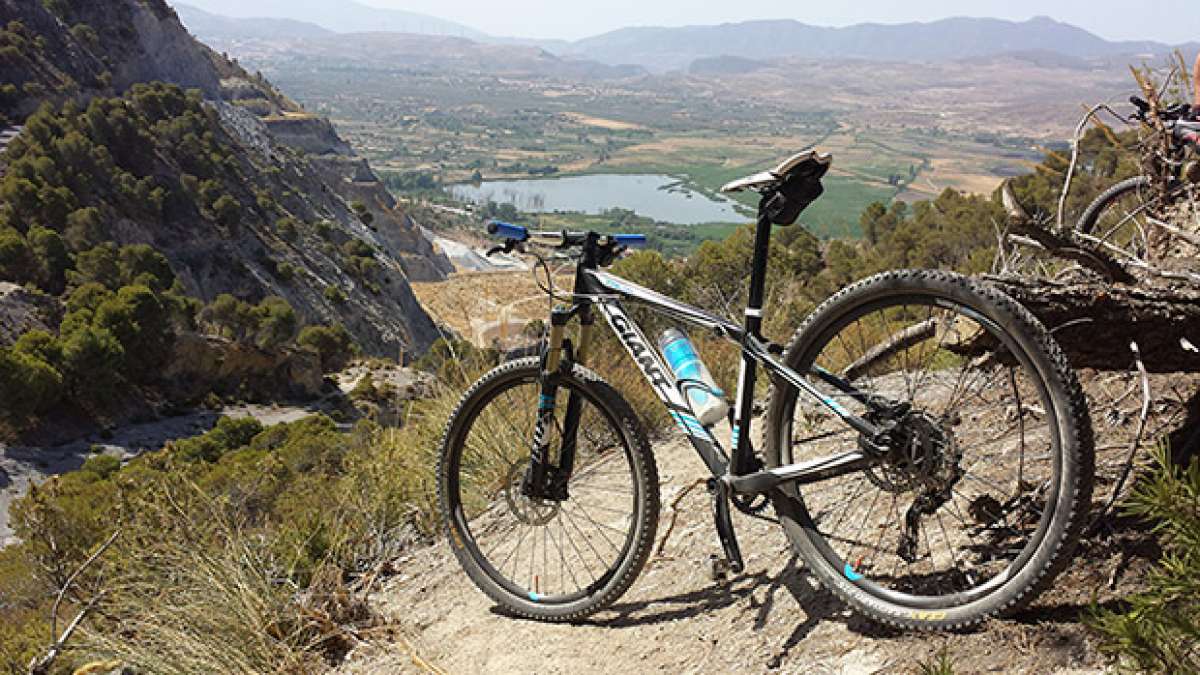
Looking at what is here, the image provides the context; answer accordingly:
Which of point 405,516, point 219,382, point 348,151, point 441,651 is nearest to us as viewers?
point 441,651

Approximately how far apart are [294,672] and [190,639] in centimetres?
40

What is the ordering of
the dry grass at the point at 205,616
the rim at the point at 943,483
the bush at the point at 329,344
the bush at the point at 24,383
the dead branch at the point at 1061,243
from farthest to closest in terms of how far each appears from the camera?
1. the bush at the point at 329,344
2. the bush at the point at 24,383
3. the dry grass at the point at 205,616
4. the dead branch at the point at 1061,243
5. the rim at the point at 943,483

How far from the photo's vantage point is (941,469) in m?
2.37

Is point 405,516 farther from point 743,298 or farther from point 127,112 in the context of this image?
point 127,112

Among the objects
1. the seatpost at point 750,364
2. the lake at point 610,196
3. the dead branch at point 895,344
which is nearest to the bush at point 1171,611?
the dead branch at point 895,344

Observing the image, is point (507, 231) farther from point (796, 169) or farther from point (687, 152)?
point (687, 152)

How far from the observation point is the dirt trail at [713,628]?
222 cm

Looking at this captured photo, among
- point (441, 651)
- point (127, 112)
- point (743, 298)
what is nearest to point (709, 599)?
point (441, 651)

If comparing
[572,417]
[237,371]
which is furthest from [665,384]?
[237,371]

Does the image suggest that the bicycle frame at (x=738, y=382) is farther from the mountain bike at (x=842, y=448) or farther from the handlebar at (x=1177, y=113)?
the handlebar at (x=1177, y=113)

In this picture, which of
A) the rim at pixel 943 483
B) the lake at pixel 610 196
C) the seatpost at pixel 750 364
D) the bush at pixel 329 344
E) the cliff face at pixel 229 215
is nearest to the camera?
the rim at pixel 943 483

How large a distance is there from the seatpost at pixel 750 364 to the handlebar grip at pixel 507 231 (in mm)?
911

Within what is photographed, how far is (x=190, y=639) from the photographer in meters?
3.01

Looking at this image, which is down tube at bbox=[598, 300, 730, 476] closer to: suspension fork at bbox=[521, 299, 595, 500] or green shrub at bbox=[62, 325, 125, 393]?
suspension fork at bbox=[521, 299, 595, 500]
